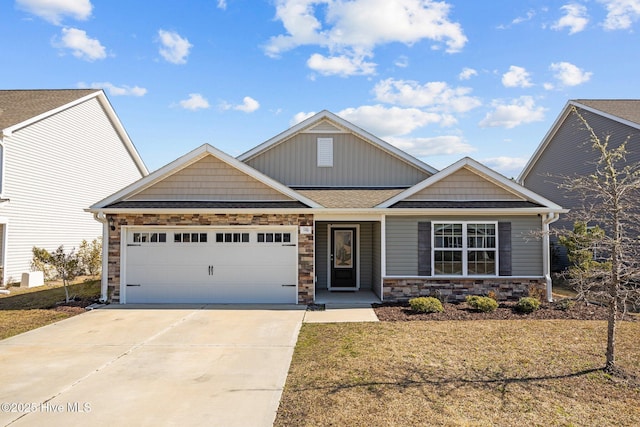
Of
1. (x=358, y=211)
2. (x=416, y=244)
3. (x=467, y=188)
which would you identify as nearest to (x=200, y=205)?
(x=358, y=211)

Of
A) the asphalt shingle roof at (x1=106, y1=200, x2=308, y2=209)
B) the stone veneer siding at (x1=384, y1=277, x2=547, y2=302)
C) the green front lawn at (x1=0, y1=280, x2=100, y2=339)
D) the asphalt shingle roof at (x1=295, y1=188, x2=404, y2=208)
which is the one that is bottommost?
the green front lawn at (x1=0, y1=280, x2=100, y2=339)

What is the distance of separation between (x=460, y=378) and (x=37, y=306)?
36.7 feet

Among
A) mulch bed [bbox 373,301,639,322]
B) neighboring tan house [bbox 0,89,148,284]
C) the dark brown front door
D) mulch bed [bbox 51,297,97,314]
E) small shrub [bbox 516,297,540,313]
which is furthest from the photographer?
neighboring tan house [bbox 0,89,148,284]

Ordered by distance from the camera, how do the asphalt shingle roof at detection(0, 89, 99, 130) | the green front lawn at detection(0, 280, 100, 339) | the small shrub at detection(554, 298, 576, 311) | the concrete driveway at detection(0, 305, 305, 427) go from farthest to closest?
the asphalt shingle roof at detection(0, 89, 99, 130) < the small shrub at detection(554, 298, 576, 311) < the green front lawn at detection(0, 280, 100, 339) < the concrete driveway at detection(0, 305, 305, 427)

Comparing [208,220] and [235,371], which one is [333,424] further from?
[208,220]

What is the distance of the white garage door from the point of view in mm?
11633

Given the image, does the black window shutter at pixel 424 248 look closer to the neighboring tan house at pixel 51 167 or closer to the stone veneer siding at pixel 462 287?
the stone veneer siding at pixel 462 287

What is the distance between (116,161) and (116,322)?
50.3 ft

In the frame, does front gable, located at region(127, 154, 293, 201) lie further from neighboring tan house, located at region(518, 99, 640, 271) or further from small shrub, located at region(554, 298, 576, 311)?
neighboring tan house, located at region(518, 99, 640, 271)

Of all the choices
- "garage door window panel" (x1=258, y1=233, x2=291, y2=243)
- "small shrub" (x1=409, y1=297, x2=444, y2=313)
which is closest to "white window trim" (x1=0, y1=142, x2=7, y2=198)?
"garage door window panel" (x1=258, y1=233, x2=291, y2=243)

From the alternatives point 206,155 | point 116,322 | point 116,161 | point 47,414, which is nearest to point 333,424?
point 47,414

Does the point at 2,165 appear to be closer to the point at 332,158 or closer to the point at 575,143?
the point at 332,158

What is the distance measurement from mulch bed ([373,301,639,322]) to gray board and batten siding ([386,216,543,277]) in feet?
3.66

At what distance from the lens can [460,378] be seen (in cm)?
584
